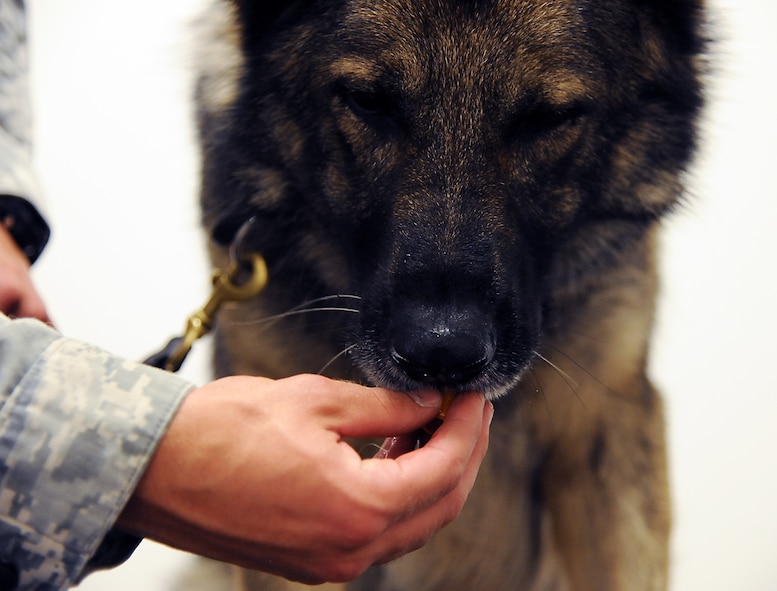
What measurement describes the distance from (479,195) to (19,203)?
56 cm

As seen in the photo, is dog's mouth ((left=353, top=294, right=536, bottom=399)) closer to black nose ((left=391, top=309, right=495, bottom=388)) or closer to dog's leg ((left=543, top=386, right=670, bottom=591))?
black nose ((left=391, top=309, right=495, bottom=388))

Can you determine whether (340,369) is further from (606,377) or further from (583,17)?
(583,17)

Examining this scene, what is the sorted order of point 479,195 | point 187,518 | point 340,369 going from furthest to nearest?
point 340,369 → point 479,195 → point 187,518

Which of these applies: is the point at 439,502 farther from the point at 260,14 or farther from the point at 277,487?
the point at 260,14

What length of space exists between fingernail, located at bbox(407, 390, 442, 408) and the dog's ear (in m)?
0.57

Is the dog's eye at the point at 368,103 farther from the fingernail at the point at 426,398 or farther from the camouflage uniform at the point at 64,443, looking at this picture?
the camouflage uniform at the point at 64,443

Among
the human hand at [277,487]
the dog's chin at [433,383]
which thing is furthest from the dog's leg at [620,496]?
the human hand at [277,487]

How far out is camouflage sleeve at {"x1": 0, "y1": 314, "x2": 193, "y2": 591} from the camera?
0.60 metres

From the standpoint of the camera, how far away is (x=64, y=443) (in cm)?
60

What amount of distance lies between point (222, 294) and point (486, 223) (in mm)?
347

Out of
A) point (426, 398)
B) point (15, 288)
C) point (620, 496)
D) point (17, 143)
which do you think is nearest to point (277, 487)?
point (426, 398)

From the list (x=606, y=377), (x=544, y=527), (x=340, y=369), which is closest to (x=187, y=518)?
(x=340, y=369)

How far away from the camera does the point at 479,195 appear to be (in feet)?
3.16

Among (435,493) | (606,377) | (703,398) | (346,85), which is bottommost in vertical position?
(703,398)
